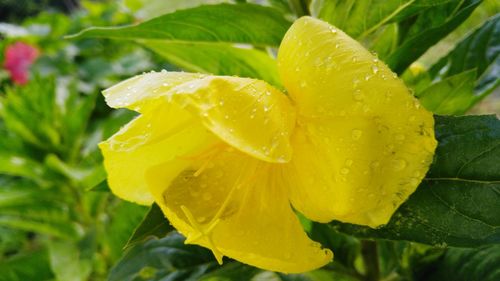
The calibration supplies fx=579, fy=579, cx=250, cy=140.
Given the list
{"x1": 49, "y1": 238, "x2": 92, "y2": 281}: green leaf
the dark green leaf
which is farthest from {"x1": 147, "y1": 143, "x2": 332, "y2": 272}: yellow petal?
{"x1": 49, "y1": 238, "x2": 92, "y2": 281}: green leaf

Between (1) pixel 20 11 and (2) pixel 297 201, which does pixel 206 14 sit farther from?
(1) pixel 20 11

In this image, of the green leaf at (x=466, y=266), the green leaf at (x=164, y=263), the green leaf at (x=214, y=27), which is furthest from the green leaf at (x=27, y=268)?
the green leaf at (x=466, y=266)

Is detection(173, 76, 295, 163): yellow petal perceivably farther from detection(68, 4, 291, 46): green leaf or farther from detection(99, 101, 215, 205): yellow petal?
detection(68, 4, 291, 46): green leaf

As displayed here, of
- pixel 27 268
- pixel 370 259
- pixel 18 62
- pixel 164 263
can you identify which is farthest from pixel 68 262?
pixel 18 62

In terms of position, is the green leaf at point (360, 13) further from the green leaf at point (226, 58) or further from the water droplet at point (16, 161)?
the water droplet at point (16, 161)

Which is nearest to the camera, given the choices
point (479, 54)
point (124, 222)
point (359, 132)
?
point (359, 132)

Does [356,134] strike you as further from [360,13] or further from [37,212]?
[37,212]
